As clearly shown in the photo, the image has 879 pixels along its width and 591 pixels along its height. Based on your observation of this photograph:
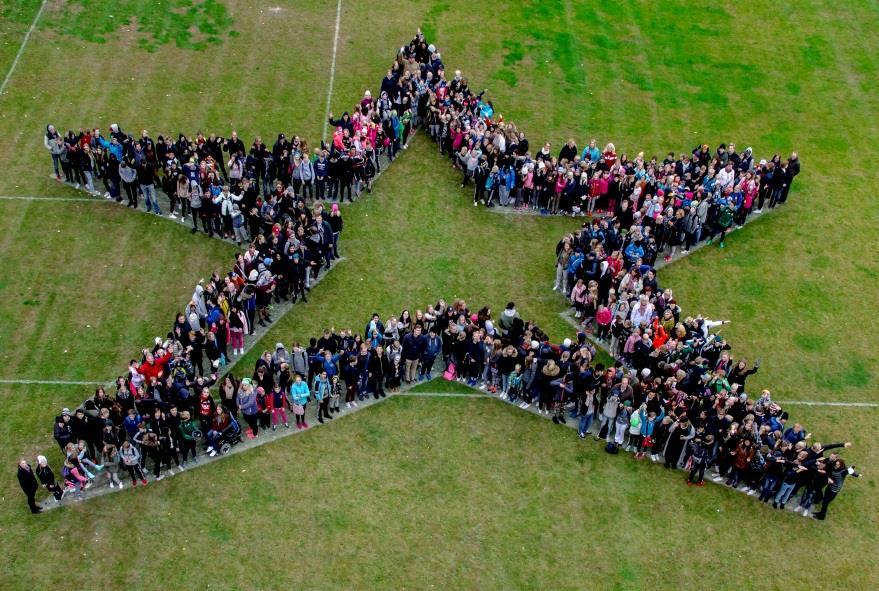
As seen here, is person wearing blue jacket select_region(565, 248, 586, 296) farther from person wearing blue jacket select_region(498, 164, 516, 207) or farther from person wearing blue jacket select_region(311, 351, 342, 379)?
person wearing blue jacket select_region(311, 351, 342, 379)

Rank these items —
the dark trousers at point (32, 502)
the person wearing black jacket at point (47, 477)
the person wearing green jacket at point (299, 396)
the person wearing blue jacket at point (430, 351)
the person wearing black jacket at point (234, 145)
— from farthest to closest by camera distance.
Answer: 1. the person wearing black jacket at point (234, 145)
2. the person wearing blue jacket at point (430, 351)
3. the person wearing green jacket at point (299, 396)
4. the dark trousers at point (32, 502)
5. the person wearing black jacket at point (47, 477)

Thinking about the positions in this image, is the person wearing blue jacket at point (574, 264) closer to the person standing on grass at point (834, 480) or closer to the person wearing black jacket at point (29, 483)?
the person standing on grass at point (834, 480)

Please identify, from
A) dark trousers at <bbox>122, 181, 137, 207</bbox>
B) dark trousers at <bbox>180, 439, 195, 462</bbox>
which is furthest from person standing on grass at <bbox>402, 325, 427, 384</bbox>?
dark trousers at <bbox>122, 181, 137, 207</bbox>

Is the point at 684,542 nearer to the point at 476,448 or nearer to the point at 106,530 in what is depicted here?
the point at 476,448

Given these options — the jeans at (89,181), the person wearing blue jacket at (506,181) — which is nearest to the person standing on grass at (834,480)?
the person wearing blue jacket at (506,181)

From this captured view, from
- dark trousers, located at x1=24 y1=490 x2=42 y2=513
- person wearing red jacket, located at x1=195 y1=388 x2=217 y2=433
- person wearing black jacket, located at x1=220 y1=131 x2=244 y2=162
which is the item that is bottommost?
dark trousers, located at x1=24 y1=490 x2=42 y2=513

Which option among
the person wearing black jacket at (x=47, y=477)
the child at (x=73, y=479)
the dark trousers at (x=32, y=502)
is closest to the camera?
the person wearing black jacket at (x=47, y=477)

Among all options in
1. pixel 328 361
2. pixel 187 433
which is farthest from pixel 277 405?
pixel 187 433
